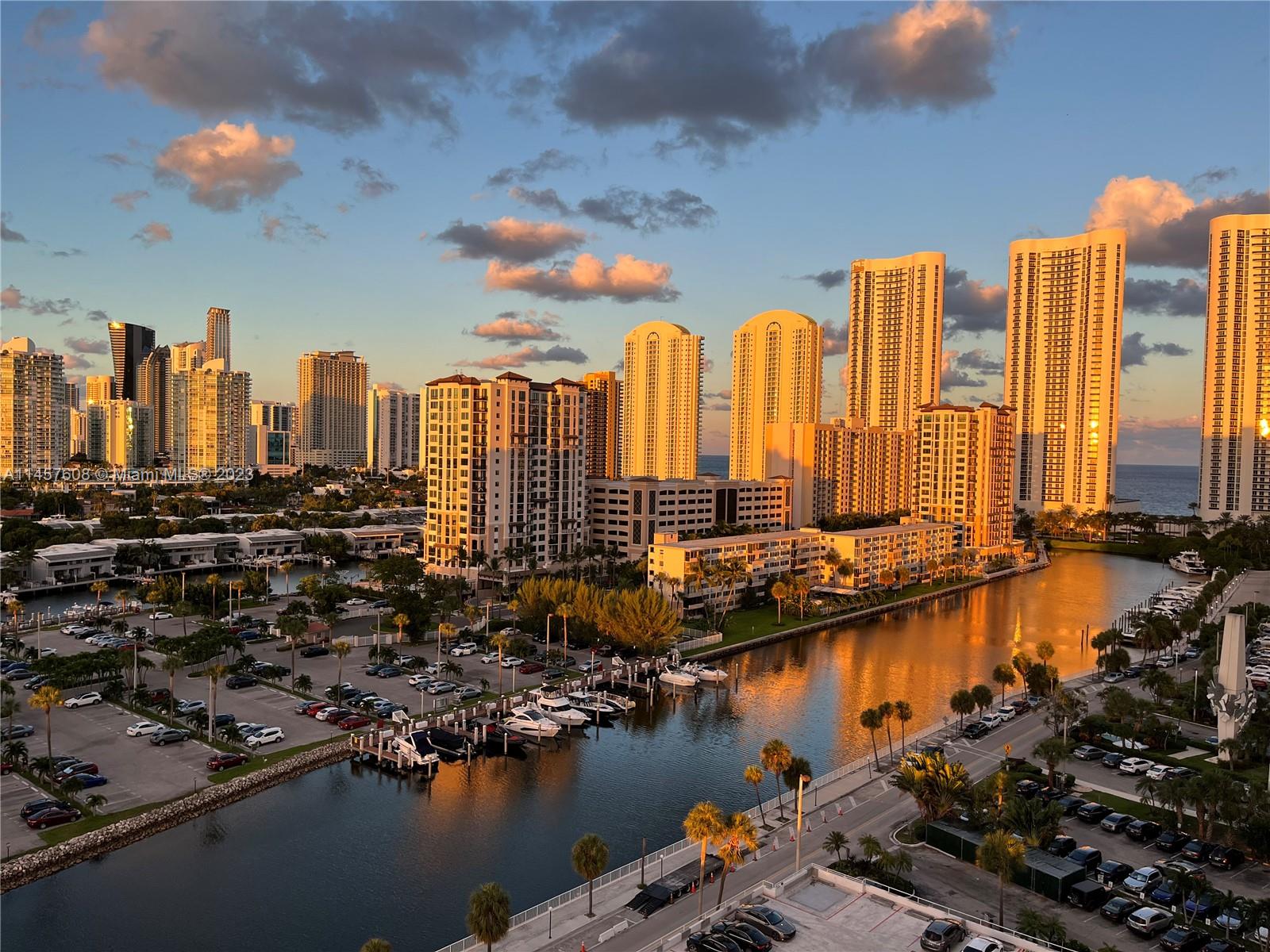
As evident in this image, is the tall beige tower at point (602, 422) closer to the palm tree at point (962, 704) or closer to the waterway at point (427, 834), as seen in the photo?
the waterway at point (427, 834)

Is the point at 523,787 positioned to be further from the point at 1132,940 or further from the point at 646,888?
the point at 1132,940

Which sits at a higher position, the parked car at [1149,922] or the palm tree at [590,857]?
the palm tree at [590,857]

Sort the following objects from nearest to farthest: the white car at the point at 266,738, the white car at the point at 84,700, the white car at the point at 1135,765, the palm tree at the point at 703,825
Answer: the palm tree at the point at 703,825, the white car at the point at 1135,765, the white car at the point at 266,738, the white car at the point at 84,700

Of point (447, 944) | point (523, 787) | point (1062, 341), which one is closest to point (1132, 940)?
point (447, 944)

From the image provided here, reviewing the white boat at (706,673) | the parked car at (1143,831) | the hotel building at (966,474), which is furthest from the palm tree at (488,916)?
the hotel building at (966,474)

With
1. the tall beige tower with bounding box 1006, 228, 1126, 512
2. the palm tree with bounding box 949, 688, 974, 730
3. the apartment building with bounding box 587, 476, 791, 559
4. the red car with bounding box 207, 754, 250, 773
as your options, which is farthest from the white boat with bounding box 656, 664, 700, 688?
→ the tall beige tower with bounding box 1006, 228, 1126, 512

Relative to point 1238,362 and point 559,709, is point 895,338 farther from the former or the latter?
point 559,709
